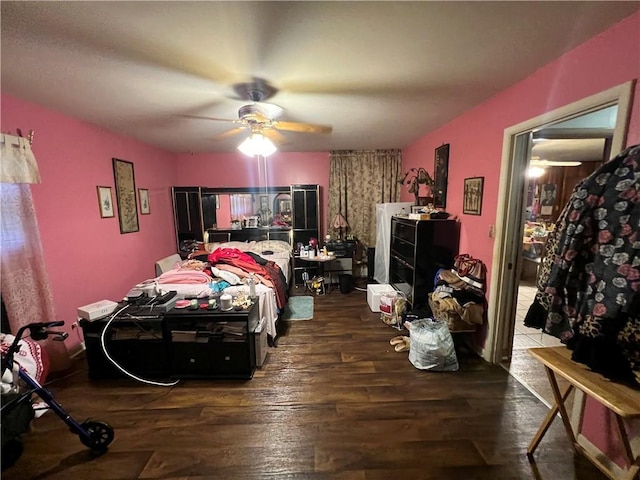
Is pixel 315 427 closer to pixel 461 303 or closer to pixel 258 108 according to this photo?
pixel 461 303

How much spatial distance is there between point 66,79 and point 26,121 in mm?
797

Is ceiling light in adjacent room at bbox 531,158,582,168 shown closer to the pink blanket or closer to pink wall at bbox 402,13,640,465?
pink wall at bbox 402,13,640,465

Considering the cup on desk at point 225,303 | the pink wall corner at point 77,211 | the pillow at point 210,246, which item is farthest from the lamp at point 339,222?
the pink wall corner at point 77,211

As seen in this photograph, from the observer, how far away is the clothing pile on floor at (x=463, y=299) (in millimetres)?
2449

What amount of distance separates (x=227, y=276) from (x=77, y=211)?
1.64 m

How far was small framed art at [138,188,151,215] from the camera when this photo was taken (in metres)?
3.80

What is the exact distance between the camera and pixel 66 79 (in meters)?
1.88

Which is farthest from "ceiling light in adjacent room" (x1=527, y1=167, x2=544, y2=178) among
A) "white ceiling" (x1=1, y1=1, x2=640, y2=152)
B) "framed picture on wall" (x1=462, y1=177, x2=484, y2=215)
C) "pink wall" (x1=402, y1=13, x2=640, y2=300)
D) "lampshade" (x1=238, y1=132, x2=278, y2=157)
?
"lampshade" (x1=238, y1=132, x2=278, y2=157)

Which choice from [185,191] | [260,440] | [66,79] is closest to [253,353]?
[260,440]

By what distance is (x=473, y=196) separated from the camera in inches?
104

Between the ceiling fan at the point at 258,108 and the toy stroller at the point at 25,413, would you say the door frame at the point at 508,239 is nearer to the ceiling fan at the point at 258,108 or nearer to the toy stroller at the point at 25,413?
the ceiling fan at the point at 258,108

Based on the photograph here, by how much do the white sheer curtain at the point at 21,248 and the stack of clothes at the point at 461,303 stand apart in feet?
11.4

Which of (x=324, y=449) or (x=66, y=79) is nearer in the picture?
(x=324, y=449)

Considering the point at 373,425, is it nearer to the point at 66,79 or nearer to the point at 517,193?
the point at 517,193
